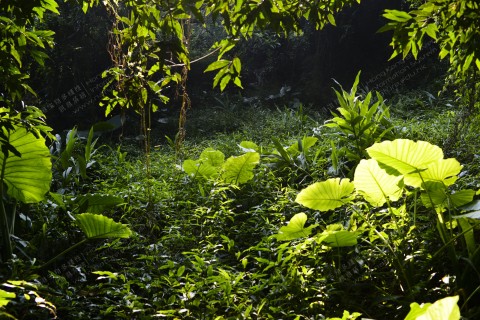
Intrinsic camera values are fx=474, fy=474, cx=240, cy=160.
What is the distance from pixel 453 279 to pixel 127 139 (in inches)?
218

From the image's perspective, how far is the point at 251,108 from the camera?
766 centimetres

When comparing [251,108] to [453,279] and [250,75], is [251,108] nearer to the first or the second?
[250,75]

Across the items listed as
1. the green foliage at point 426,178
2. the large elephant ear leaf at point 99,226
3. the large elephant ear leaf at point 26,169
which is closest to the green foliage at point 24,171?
the large elephant ear leaf at point 26,169

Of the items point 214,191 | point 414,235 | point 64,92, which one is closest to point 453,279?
point 414,235

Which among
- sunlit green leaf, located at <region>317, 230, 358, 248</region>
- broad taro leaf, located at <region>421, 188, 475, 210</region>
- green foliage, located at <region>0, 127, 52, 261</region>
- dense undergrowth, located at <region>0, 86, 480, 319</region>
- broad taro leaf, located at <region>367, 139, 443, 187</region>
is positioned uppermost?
green foliage, located at <region>0, 127, 52, 261</region>

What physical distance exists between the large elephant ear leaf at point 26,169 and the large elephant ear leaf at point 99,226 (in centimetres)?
38

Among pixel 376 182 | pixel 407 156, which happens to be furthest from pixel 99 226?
pixel 407 156

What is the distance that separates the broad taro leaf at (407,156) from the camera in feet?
7.04

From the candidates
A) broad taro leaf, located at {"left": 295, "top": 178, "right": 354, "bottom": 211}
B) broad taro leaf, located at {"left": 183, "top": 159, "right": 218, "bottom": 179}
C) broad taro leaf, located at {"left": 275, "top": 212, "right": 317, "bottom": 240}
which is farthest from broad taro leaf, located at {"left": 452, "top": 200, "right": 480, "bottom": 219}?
broad taro leaf, located at {"left": 183, "top": 159, "right": 218, "bottom": 179}

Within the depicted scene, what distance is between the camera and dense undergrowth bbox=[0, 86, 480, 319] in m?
2.06

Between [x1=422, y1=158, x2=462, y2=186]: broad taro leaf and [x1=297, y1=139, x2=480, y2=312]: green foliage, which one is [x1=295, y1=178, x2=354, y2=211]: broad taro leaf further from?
[x1=422, y1=158, x2=462, y2=186]: broad taro leaf

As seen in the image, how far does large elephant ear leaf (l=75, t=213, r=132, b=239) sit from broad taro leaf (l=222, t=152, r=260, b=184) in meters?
1.21

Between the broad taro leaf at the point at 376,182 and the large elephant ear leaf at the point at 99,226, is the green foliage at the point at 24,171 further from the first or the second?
the broad taro leaf at the point at 376,182

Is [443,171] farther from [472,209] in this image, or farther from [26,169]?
[26,169]
